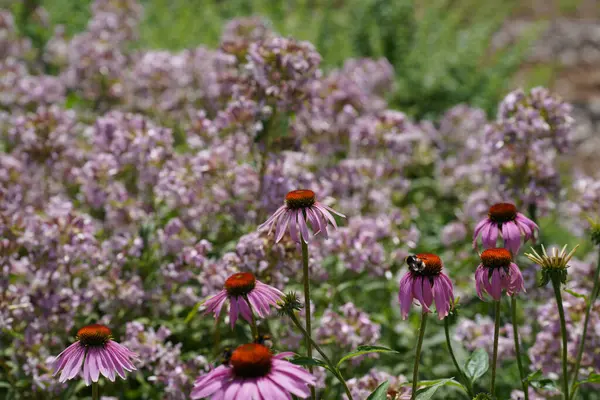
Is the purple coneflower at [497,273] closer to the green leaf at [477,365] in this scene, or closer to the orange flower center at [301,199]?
the green leaf at [477,365]

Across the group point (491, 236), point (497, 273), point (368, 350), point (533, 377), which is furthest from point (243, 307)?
point (533, 377)

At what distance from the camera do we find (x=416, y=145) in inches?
192

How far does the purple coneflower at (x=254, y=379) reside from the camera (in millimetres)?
1416

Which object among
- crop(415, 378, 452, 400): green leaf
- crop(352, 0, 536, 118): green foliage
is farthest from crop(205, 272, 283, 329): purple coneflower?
crop(352, 0, 536, 118): green foliage

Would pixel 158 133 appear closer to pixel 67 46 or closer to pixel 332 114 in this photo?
pixel 332 114

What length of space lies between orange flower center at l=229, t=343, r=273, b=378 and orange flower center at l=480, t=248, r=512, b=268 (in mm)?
713

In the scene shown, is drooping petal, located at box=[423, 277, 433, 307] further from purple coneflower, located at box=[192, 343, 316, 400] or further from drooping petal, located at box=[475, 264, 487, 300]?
purple coneflower, located at box=[192, 343, 316, 400]

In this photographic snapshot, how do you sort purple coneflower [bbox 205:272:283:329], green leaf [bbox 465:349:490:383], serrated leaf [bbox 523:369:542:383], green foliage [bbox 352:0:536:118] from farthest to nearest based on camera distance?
green foliage [bbox 352:0:536:118] < green leaf [bbox 465:349:490:383] < serrated leaf [bbox 523:369:542:383] < purple coneflower [bbox 205:272:283:329]

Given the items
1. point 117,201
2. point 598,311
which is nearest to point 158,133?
point 117,201

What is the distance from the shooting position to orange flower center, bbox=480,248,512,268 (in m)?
1.85

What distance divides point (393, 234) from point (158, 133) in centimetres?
128

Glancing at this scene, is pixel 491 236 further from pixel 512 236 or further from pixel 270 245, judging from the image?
pixel 270 245

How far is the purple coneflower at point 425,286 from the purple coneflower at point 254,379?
409 millimetres

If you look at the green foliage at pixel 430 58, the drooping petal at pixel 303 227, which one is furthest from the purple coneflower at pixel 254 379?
the green foliage at pixel 430 58
